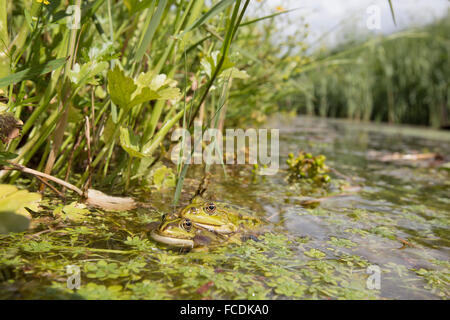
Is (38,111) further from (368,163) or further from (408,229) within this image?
(368,163)

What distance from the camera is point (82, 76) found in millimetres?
1463

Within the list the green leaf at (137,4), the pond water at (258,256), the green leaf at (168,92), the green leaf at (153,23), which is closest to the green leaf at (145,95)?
the green leaf at (168,92)

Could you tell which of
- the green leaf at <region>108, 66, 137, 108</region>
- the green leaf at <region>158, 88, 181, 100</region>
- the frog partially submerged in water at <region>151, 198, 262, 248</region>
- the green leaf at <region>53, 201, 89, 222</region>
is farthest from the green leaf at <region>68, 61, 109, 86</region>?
the frog partially submerged in water at <region>151, 198, 262, 248</region>

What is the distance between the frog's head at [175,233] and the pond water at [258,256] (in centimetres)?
4

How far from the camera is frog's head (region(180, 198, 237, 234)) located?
156cm

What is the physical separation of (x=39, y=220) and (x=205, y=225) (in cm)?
66

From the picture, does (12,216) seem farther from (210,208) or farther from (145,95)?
(210,208)

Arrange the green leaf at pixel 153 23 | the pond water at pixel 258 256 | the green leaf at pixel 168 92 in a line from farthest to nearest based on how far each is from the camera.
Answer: the green leaf at pixel 168 92 < the green leaf at pixel 153 23 < the pond water at pixel 258 256

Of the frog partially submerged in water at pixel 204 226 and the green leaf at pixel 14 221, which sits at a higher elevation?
the green leaf at pixel 14 221

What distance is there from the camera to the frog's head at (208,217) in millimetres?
1562

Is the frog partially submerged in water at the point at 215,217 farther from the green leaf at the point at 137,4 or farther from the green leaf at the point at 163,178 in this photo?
the green leaf at the point at 137,4

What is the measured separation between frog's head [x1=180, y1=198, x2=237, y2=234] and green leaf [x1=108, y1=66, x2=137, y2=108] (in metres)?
0.51

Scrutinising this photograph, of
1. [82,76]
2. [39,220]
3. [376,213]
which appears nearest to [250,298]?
[39,220]

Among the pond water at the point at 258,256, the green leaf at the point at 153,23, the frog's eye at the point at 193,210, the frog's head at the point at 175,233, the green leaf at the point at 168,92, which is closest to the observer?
the pond water at the point at 258,256
